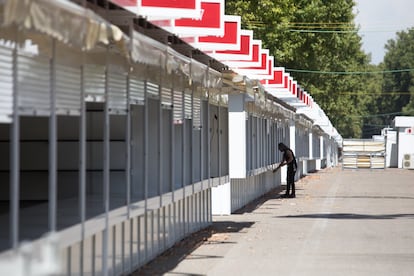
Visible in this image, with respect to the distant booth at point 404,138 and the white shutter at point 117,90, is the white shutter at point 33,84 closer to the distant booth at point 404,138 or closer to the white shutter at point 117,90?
the white shutter at point 117,90

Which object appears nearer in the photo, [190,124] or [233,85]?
[190,124]

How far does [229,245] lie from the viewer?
50.4 feet

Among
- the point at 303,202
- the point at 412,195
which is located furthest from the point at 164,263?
the point at 412,195

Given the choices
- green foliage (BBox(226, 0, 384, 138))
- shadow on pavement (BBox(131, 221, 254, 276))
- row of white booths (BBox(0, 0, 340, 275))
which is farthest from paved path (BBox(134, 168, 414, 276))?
green foliage (BBox(226, 0, 384, 138))

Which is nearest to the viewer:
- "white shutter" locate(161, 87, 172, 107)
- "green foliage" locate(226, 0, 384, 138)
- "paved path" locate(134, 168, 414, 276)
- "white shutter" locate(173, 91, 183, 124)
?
"paved path" locate(134, 168, 414, 276)

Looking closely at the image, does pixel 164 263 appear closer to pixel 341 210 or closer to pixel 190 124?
pixel 190 124

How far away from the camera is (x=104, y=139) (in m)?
9.88

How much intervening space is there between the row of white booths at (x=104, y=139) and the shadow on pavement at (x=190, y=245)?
0.49ft

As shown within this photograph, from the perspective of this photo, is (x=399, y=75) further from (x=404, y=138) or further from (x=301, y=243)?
(x=301, y=243)

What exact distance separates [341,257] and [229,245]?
2.20 meters

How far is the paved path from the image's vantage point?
1244 centimetres

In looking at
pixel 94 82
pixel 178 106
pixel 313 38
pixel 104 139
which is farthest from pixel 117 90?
pixel 313 38

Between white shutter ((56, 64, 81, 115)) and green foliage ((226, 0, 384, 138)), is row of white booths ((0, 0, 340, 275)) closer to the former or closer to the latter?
white shutter ((56, 64, 81, 115))

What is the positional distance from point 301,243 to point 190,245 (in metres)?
1.87
